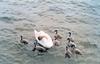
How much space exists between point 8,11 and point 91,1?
7.09 meters

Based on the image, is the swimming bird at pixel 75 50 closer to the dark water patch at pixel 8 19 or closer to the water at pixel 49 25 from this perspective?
the water at pixel 49 25

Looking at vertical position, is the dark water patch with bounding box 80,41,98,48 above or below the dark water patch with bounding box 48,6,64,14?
below

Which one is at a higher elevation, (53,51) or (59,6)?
(59,6)

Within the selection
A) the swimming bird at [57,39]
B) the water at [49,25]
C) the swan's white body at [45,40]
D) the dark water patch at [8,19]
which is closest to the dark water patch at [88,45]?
the water at [49,25]

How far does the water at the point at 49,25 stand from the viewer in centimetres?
1557

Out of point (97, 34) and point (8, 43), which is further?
point (97, 34)

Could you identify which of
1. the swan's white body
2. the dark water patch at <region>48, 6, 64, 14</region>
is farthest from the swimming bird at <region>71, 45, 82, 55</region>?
the dark water patch at <region>48, 6, 64, 14</region>

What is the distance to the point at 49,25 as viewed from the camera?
1919 centimetres

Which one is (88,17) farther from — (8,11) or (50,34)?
(8,11)

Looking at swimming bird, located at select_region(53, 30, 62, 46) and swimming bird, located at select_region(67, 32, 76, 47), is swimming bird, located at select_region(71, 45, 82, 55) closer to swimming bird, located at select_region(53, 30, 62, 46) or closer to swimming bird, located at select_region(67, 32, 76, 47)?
swimming bird, located at select_region(67, 32, 76, 47)

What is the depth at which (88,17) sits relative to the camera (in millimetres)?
20516

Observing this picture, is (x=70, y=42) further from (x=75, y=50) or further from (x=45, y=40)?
(x=45, y=40)

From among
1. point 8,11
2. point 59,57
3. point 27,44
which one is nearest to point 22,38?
point 27,44

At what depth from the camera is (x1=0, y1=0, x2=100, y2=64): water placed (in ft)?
51.1
